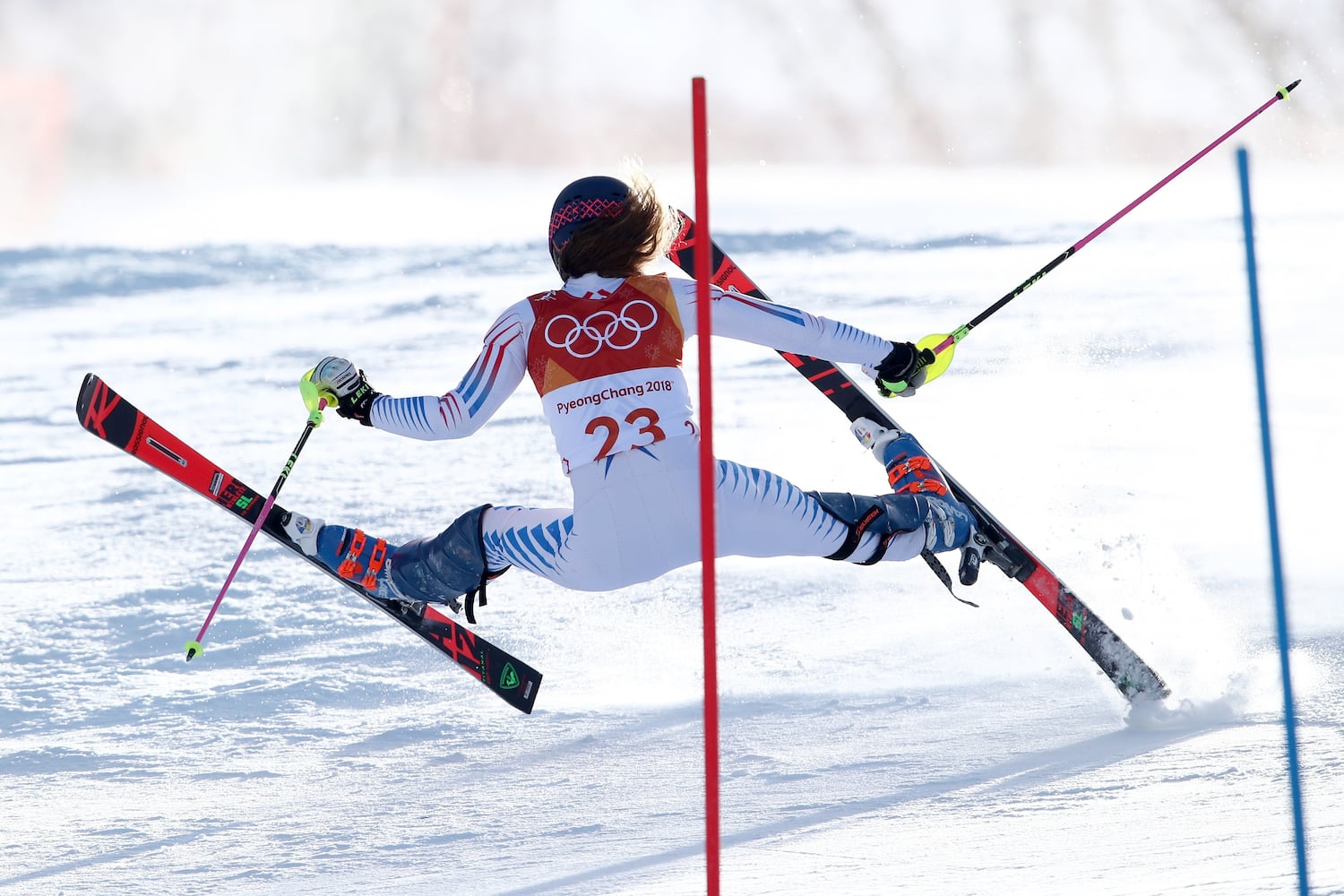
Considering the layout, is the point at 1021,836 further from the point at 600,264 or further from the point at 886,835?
the point at 600,264

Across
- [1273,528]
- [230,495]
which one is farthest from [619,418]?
[230,495]

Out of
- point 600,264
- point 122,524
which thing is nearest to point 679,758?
point 600,264

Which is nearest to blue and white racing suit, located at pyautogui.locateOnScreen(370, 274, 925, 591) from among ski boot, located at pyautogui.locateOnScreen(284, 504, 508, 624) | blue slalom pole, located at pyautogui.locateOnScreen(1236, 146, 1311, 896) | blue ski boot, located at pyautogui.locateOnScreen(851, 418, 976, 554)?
ski boot, located at pyautogui.locateOnScreen(284, 504, 508, 624)

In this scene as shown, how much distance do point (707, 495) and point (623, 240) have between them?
949 mm

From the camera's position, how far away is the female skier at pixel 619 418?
10.0ft

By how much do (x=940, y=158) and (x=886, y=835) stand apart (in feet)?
65.8

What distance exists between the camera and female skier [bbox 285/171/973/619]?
3.06 meters

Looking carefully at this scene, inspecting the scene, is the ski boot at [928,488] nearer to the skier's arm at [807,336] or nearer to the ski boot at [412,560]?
the skier's arm at [807,336]

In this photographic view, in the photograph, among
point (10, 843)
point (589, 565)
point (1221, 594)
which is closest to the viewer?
point (589, 565)

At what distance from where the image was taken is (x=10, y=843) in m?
3.74

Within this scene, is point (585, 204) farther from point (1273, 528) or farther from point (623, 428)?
point (1273, 528)

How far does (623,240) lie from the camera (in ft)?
10.5

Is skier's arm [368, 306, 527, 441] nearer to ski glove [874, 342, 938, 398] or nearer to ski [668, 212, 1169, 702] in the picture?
ski glove [874, 342, 938, 398]

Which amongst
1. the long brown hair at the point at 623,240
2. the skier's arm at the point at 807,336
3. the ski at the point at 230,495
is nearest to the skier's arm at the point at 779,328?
the skier's arm at the point at 807,336
